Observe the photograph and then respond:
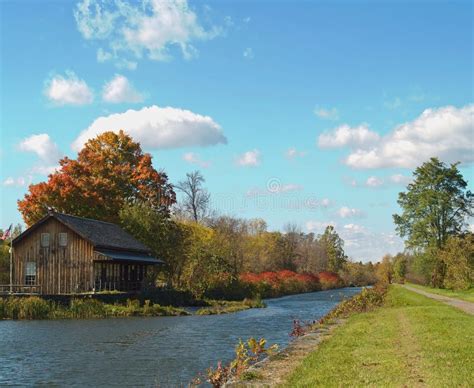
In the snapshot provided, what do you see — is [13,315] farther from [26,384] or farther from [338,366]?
[338,366]

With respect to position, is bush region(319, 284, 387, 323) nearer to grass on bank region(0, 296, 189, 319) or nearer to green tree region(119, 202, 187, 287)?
grass on bank region(0, 296, 189, 319)

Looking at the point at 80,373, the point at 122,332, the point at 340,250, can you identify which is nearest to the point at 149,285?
the point at 122,332

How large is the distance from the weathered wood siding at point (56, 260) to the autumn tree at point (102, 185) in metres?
10.7

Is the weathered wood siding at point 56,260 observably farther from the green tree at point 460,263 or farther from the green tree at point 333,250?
the green tree at point 333,250

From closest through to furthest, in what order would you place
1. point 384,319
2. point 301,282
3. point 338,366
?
point 338,366, point 384,319, point 301,282

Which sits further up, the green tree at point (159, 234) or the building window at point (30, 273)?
the green tree at point (159, 234)

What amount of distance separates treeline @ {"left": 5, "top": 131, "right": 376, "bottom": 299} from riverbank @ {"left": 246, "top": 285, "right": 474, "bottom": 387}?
31394 millimetres

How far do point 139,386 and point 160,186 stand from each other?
4915cm

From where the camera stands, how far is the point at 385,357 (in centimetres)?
1386

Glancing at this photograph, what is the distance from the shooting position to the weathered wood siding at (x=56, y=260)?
42.8 m

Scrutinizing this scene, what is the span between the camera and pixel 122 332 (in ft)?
90.1

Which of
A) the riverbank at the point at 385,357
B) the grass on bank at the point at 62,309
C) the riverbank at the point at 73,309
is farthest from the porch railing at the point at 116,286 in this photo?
the riverbank at the point at 385,357

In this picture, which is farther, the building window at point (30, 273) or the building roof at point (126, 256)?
the building window at point (30, 273)

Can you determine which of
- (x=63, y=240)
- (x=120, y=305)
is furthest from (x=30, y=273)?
(x=120, y=305)
